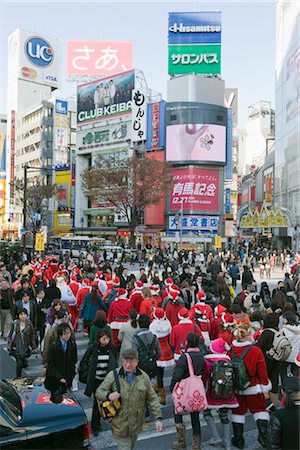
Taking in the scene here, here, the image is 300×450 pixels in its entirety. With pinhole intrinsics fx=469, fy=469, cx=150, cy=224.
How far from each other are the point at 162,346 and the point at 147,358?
94 centimetres

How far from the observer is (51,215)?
3076 inches

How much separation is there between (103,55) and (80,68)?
4395mm

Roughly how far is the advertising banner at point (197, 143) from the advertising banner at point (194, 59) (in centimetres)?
1089

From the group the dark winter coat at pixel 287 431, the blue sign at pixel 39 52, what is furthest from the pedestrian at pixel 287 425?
the blue sign at pixel 39 52

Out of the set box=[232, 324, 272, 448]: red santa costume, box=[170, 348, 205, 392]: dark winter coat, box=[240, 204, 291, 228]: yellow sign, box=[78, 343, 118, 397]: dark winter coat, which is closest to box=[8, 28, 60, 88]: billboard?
box=[240, 204, 291, 228]: yellow sign

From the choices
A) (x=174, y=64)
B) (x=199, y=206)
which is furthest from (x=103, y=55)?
(x=199, y=206)

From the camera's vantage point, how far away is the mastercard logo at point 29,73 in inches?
3738

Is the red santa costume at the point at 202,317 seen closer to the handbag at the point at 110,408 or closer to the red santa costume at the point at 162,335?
the red santa costume at the point at 162,335

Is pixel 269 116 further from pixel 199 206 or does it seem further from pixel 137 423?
pixel 137 423

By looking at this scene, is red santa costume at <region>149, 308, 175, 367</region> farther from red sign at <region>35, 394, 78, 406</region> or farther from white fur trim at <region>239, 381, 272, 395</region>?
red sign at <region>35, 394, 78, 406</region>

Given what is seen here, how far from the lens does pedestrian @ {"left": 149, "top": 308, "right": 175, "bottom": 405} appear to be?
696 cm

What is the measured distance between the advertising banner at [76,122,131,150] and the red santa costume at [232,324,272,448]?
59273 mm

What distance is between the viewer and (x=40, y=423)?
4.42m

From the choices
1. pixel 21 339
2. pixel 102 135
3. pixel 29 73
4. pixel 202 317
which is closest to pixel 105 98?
pixel 102 135
